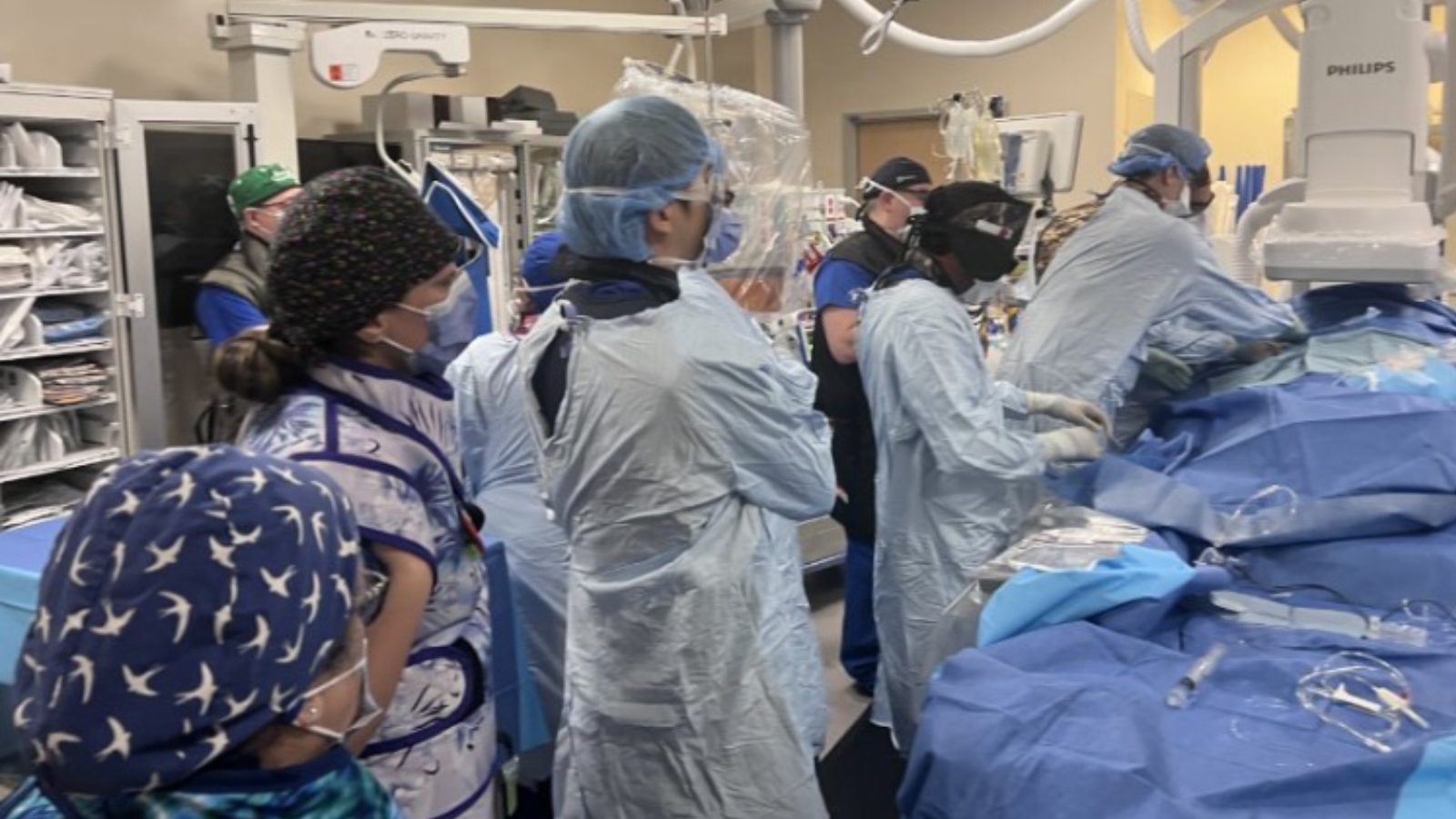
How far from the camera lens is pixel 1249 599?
1636 mm

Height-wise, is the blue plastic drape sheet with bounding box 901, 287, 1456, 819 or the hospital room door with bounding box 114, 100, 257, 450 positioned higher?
the hospital room door with bounding box 114, 100, 257, 450

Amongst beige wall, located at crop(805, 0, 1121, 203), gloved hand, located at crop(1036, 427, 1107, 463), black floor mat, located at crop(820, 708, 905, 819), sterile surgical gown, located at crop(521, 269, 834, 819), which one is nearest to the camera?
sterile surgical gown, located at crop(521, 269, 834, 819)

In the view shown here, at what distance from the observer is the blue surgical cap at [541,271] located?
2.61 meters

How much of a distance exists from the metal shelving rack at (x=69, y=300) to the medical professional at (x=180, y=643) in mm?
3038

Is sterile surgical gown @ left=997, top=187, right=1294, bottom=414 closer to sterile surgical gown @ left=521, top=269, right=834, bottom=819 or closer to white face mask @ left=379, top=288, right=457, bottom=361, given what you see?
sterile surgical gown @ left=521, top=269, right=834, bottom=819

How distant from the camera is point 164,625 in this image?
2.62 feet

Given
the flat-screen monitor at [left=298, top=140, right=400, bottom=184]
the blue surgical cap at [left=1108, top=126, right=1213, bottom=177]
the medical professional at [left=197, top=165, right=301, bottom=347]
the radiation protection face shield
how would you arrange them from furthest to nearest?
the flat-screen monitor at [left=298, top=140, right=400, bottom=184] → the medical professional at [left=197, top=165, right=301, bottom=347] → the blue surgical cap at [left=1108, top=126, right=1213, bottom=177] → the radiation protection face shield

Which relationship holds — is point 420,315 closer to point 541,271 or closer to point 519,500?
point 519,500

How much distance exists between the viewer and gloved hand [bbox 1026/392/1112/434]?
8.11 ft

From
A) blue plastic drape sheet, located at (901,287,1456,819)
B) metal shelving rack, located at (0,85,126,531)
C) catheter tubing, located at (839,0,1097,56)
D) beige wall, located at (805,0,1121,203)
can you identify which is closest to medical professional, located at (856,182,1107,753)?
blue plastic drape sheet, located at (901,287,1456,819)

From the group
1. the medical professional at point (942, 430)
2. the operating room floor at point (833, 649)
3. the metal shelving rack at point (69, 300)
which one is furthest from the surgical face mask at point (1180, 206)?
the metal shelving rack at point (69, 300)

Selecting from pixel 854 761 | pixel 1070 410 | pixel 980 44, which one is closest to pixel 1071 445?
pixel 1070 410

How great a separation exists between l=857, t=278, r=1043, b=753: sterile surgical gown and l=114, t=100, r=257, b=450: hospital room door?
2.06 metres

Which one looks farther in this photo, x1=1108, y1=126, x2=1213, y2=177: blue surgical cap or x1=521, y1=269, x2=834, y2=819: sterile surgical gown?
x1=1108, y1=126, x2=1213, y2=177: blue surgical cap
